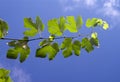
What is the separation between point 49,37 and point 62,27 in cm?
14

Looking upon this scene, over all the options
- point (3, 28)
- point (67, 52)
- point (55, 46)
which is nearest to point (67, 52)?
point (67, 52)

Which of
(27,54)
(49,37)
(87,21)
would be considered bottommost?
(27,54)

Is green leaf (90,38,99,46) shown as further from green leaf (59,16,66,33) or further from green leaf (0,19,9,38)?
green leaf (0,19,9,38)

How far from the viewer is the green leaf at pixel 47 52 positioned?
6.86 ft

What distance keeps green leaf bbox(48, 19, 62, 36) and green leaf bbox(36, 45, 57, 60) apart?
0.38 feet

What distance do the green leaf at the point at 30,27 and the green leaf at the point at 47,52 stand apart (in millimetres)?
134

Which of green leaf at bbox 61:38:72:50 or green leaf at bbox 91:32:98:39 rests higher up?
green leaf at bbox 91:32:98:39

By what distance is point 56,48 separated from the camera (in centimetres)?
218

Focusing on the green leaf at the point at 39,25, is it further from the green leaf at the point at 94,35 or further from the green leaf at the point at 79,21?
the green leaf at the point at 94,35

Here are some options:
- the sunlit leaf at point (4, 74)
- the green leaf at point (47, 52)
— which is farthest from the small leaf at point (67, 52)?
the sunlit leaf at point (4, 74)

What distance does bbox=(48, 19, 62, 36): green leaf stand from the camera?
2033 millimetres

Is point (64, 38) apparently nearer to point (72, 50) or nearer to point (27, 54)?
point (72, 50)

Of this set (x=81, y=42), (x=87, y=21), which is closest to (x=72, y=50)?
(x=81, y=42)

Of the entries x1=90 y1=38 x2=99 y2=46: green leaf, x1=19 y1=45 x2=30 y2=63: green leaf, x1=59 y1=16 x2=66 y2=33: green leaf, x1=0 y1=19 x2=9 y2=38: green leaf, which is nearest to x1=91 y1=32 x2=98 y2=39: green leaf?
x1=90 y1=38 x2=99 y2=46: green leaf
